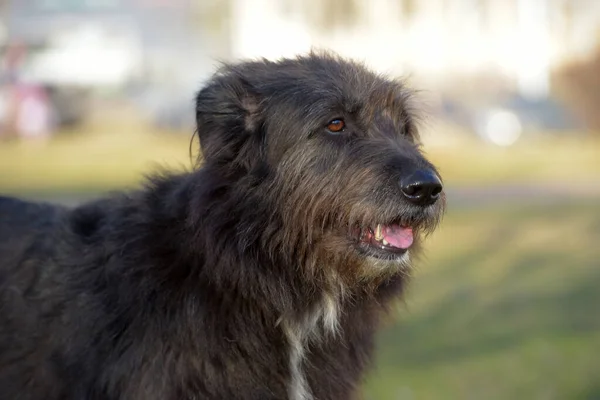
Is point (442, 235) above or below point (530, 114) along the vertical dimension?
above

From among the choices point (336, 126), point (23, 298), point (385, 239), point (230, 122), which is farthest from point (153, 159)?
point (385, 239)

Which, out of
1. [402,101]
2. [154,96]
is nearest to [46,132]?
[154,96]

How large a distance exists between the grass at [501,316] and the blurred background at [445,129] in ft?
0.09

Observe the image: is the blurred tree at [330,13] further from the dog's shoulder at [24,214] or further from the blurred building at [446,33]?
the dog's shoulder at [24,214]

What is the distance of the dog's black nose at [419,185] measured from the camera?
4141mm

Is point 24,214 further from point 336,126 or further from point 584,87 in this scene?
point 584,87

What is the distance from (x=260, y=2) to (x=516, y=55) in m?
10.8

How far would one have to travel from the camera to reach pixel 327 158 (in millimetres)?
4305

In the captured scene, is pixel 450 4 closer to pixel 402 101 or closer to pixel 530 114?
pixel 530 114

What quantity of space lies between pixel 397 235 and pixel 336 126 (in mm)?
576

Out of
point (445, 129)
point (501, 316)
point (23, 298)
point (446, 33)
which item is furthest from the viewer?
point (446, 33)

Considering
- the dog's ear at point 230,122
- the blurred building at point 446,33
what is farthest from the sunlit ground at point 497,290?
the blurred building at point 446,33

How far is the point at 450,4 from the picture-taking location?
38875 millimetres

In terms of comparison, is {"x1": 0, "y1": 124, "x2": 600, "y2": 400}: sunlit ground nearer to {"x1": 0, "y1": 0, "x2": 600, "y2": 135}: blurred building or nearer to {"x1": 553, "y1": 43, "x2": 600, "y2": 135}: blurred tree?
{"x1": 553, "y1": 43, "x2": 600, "y2": 135}: blurred tree
